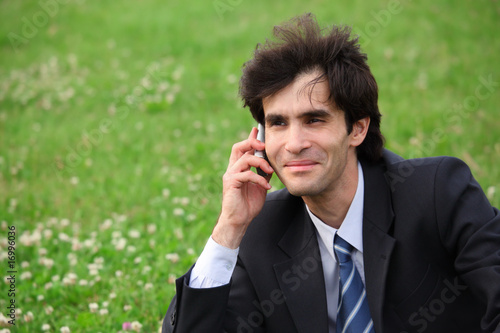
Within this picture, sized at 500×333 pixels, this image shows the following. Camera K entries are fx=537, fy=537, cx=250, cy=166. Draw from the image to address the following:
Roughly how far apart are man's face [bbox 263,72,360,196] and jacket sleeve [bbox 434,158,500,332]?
582mm

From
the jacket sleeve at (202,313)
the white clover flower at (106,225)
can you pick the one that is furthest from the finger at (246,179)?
the white clover flower at (106,225)

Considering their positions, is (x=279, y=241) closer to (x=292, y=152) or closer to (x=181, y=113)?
(x=292, y=152)

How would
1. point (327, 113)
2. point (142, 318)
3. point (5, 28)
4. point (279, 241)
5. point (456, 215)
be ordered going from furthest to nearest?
point (5, 28), point (142, 318), point (279, 241), point (327, 113), point (456, 215)

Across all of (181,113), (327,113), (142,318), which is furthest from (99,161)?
(327,113)

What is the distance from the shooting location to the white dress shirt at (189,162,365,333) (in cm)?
303

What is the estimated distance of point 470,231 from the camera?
109 inches

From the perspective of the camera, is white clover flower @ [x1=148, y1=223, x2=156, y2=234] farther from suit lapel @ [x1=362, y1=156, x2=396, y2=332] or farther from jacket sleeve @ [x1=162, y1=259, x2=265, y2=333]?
suit lapel @ [x1=362, y1=156, x2=396, y2=332]

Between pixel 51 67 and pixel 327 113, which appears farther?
pixel 51 67

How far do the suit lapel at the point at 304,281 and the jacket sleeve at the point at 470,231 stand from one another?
747 millimetres

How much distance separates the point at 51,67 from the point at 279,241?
8.23 meters

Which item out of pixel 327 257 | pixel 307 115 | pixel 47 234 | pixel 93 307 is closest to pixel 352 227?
pixel 327 257

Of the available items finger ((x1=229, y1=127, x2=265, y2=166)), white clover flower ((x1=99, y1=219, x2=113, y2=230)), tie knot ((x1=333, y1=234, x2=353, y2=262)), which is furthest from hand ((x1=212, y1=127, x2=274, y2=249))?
white clover flower ((x1=99, y1=219, x2=113, y2=230))

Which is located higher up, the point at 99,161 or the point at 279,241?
the point at 99,161

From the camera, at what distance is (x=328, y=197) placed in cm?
321
